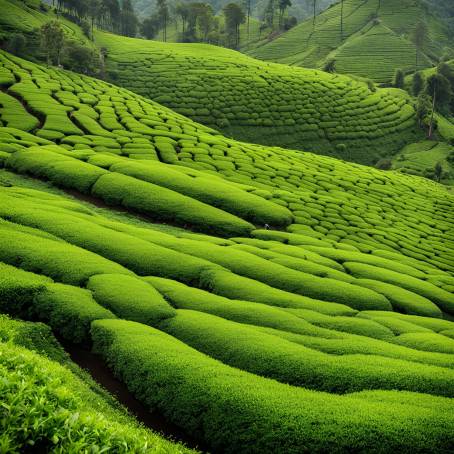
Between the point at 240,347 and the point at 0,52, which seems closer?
the point at 240,347

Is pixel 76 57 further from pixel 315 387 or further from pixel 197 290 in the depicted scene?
pixel 315 387

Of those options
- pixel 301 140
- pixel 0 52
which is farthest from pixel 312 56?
pixel 0 52

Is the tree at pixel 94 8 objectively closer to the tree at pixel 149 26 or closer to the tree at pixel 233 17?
the tree at pixel 149 26

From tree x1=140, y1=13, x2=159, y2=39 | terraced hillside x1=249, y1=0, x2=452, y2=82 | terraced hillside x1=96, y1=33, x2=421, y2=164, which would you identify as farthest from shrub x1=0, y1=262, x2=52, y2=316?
tree x1=140, y1=13, x2=159, y2=39

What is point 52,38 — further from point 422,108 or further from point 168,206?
point 422,108

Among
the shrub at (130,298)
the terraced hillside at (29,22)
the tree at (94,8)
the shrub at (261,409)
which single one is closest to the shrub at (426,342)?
the shrub at (261,409)

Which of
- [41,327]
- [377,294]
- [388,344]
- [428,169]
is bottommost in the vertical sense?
[428,169]

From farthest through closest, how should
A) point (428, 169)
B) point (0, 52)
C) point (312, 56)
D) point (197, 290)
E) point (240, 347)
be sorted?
point (312, 56) < point (428, 169) < point (0, 52) < point (197, 290) < point (240, 347)
